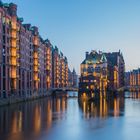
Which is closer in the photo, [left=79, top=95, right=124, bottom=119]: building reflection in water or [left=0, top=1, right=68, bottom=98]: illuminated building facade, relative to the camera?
[left=79, top=95, right=124, bottom=119]: building reflection in water

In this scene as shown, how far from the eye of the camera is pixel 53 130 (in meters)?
54.0

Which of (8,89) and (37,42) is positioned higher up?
(37,42)

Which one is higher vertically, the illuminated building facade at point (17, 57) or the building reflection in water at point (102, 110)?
the illuminated building facade at point (17, 57)

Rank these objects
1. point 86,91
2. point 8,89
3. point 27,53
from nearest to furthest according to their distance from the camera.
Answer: point 8,89 < point 27,53 < point 86,91

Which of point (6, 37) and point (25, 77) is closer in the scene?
point (6, 37)

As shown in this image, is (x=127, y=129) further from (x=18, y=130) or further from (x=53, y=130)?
(x=18, y=130)

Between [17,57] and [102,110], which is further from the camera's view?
[17,57]

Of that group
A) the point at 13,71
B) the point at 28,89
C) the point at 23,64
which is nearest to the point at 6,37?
the point at 13,71

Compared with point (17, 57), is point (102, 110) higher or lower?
lower

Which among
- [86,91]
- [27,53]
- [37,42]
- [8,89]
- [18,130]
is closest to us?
[18,130]

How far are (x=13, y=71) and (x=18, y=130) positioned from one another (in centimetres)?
6830

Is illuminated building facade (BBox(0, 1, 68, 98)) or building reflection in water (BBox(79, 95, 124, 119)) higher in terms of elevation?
→ illuminated building facade (BBox(0, 1, 68, 98))

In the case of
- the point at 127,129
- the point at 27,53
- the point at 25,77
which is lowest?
the point at 127,129

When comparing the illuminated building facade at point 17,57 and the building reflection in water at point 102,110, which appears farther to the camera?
the illuminated building facade at point 17,57
